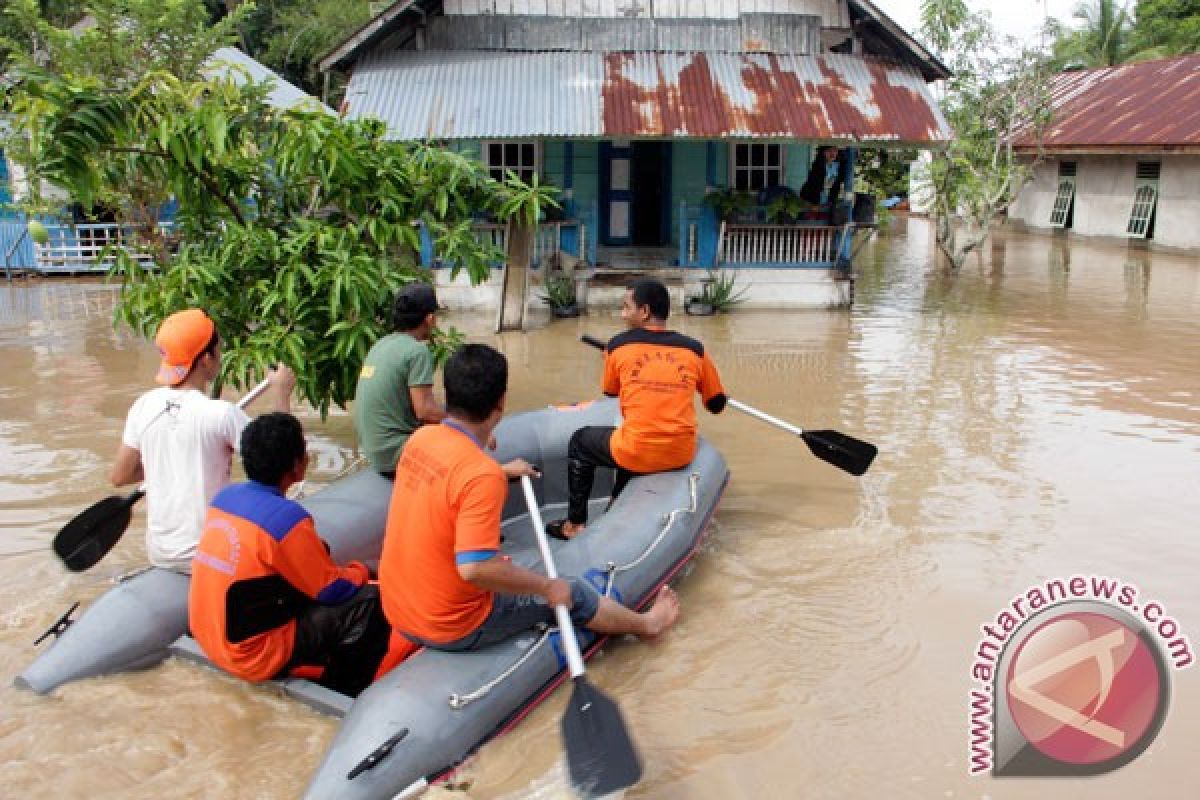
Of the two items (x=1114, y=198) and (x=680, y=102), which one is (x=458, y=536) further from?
(x=1114, y=198)

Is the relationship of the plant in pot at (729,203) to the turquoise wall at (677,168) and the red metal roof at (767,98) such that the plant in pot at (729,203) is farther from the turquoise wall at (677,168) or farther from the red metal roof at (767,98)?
the red metal roof at (767,98)

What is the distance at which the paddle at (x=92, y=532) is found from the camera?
4.25m

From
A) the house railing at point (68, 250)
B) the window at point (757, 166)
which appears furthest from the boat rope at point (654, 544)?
the house railing at point (68, 250)

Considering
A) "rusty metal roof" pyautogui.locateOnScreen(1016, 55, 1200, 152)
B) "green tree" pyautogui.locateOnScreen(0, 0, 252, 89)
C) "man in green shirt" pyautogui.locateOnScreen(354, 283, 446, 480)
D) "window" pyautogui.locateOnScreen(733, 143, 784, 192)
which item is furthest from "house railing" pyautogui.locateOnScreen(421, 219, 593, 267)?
"rusty metal roof" pyautogui.locateOnScreen(1016, 55, 1200, 152)

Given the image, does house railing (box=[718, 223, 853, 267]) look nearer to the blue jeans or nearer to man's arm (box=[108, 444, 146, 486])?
the blue jeans

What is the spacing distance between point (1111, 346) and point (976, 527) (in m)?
6.10

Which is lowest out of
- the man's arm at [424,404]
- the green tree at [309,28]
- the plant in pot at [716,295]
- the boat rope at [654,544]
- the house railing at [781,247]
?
the boat rope at [654,544]

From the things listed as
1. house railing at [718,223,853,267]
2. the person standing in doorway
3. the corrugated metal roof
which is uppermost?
the corrugated metal roof

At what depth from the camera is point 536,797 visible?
3412 mm

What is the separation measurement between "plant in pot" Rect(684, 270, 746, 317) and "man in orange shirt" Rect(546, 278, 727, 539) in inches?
303

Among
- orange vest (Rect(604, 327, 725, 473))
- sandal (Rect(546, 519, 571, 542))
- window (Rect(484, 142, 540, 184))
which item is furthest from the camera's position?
window (Rect(484, 142, 540, 184))

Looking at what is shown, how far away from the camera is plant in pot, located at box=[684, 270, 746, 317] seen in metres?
12.9

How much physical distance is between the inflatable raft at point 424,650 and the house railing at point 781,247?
8.09 m

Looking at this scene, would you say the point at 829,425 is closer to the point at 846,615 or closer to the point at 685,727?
the point at 846,615
